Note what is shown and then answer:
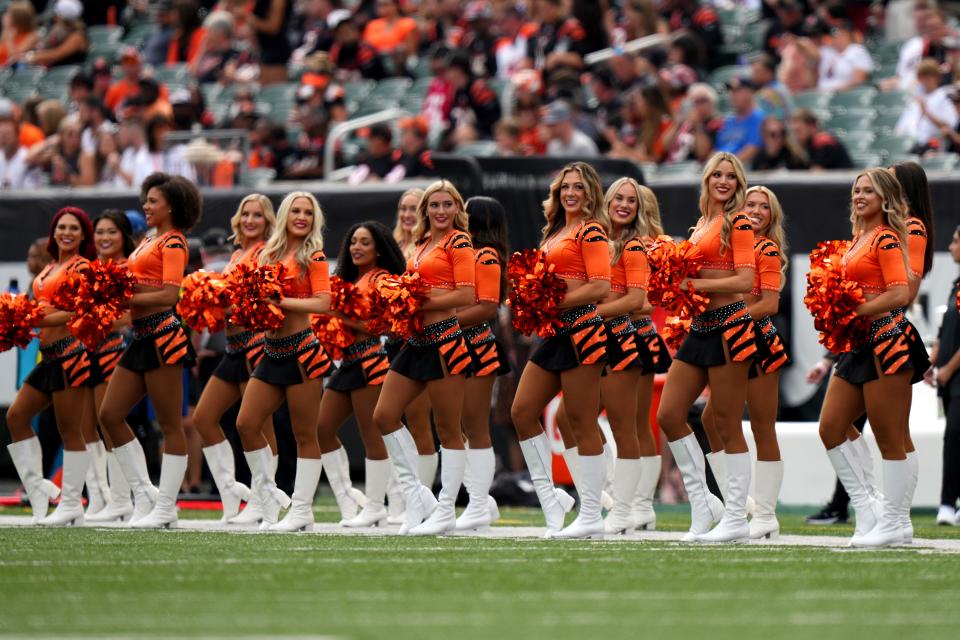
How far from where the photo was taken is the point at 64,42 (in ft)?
66.0

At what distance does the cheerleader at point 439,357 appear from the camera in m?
8.84

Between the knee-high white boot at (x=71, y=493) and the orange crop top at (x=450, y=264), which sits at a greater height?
the orange crop top at (x=450, y=264)

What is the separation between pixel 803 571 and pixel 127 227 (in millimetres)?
4913

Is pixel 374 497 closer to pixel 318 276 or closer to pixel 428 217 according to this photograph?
pixel 318 276

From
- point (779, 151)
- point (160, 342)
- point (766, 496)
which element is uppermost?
point (779, 151)

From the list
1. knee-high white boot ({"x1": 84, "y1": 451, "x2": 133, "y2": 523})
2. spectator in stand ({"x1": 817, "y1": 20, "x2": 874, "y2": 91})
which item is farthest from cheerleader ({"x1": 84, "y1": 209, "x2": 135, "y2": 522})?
spectator in stand ({"x1": 817, "y1": 20, "x2": 874, "y2": 91})

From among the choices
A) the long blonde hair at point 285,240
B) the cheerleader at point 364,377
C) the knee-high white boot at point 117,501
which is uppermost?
the long blonde hair at point 285,240

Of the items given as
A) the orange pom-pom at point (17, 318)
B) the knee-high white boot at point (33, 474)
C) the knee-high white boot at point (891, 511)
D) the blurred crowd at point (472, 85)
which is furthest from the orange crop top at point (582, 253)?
the blurred crowd at point (472, 85)

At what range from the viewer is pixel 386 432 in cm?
894

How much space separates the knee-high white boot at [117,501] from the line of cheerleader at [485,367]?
0.04 ft

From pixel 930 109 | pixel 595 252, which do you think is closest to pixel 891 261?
pixel 595 252

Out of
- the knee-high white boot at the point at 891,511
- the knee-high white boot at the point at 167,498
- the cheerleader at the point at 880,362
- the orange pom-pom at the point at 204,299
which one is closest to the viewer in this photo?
the cheerleader at the point at 880,362

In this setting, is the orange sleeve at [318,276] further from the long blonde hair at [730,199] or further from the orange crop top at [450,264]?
the long blonde hair at [730,199]

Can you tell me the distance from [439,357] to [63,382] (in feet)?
7.65
